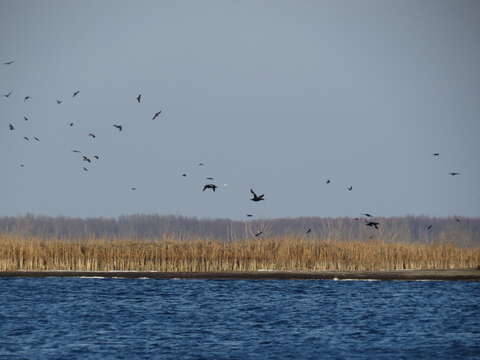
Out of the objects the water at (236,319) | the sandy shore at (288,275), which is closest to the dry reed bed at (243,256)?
the sandy shore at (288,275)

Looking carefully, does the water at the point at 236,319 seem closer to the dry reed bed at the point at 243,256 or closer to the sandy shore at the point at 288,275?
the sandy shore at the point at 288,275

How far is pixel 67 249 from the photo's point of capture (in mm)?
51062

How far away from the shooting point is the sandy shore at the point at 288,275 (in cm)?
4778

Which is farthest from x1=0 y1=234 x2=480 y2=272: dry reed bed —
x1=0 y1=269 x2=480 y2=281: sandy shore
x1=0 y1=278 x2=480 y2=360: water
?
x1=0 y1=278 x2=480 y2=360: water

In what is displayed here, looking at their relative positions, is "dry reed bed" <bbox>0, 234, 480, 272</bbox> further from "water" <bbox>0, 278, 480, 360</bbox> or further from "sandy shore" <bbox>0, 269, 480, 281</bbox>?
"water" <bbox>0, 278, 480, 360</bbox>

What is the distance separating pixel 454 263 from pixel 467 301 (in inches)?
405

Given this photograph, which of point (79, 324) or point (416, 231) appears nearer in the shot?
point (79, 324)

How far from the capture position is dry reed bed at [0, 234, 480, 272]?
50.2 metres

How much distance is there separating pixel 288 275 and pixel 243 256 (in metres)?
2.83

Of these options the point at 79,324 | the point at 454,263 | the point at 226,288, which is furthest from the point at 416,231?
the point at 79,324

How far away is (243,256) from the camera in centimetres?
5075

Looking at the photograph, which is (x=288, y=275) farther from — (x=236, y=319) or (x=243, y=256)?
(x=236, y=319)

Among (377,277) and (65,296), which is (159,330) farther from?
(377,277)

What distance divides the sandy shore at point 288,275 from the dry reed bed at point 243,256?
0.88 meters
